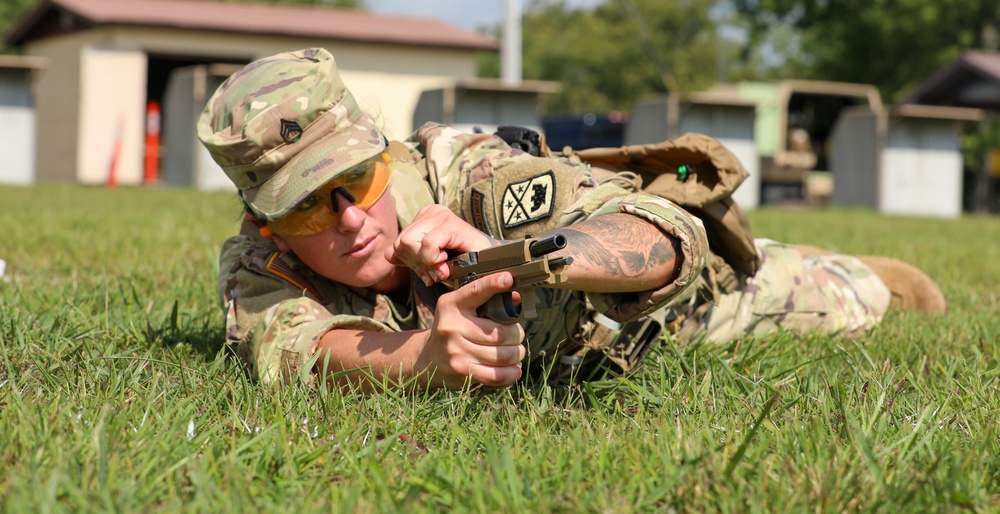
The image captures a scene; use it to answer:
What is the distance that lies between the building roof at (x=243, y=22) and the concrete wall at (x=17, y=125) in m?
3.77

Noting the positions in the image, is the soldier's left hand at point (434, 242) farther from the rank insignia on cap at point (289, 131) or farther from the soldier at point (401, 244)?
the rank insignia on cap at point (289, 131)

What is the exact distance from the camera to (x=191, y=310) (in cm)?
369

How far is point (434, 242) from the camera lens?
90.8 inches

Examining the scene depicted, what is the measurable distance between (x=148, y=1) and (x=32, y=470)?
2503cm

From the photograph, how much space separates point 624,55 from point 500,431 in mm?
56179

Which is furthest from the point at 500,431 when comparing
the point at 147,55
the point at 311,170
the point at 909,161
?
the point at 147,55

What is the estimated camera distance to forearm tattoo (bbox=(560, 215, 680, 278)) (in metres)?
2.31

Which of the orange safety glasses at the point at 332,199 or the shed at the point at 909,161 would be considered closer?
the orange safety glasses at the point at 332,199

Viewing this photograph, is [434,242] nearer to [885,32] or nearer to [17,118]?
[17,118]

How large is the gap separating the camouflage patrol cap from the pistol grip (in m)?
0.54

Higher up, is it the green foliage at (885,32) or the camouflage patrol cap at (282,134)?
the green foliage at (885,32)

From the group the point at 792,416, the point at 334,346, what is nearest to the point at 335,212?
the point at 334,346

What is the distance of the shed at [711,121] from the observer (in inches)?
614

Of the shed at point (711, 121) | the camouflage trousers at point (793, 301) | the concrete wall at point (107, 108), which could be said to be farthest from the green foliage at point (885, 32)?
the camouflage trousers at point (793, 301)
